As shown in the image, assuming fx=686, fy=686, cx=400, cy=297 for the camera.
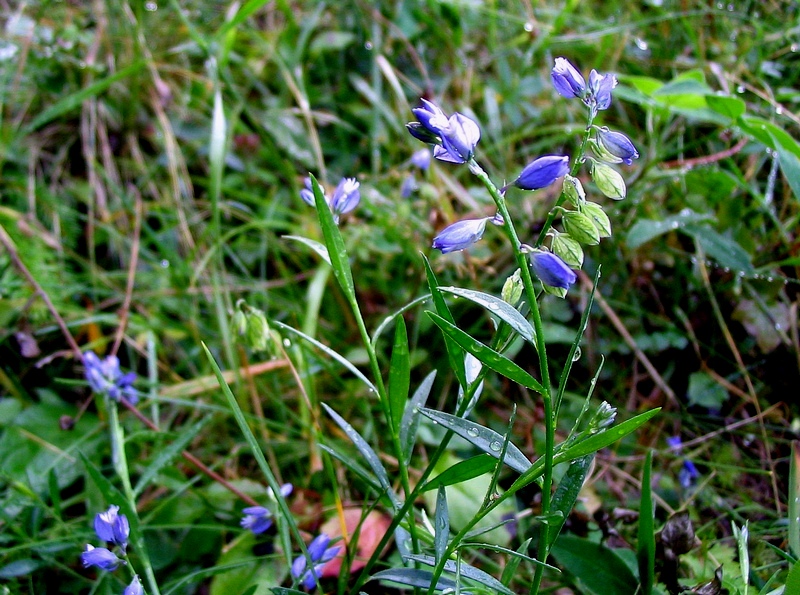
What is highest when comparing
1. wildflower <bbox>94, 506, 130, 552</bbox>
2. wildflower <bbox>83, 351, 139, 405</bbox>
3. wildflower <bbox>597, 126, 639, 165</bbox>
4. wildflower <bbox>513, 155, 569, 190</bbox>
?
wildflower <bbox>597, 126, 639, 165</bbox>

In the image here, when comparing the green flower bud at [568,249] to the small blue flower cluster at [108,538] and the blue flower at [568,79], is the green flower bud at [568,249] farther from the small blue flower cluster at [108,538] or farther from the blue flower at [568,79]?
the small blue flower cluster at [108,538]

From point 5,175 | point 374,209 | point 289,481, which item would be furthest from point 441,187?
point 5,175

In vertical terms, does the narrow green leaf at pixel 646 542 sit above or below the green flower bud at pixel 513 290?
below

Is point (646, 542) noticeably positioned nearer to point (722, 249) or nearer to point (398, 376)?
point (398, 376)

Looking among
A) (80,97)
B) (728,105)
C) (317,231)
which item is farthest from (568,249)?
(80,97)

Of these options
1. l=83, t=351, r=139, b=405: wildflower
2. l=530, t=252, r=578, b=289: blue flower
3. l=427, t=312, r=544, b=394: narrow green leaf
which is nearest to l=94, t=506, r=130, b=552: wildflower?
l=83, t=351, r=139, b=405: wildflower

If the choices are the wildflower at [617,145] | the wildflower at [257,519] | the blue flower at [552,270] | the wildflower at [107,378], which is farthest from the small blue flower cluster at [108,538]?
the wildflower at [617,145]

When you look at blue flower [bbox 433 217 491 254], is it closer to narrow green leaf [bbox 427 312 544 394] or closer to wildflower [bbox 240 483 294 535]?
narrow green leaf [bbox 427 312 544 394]
